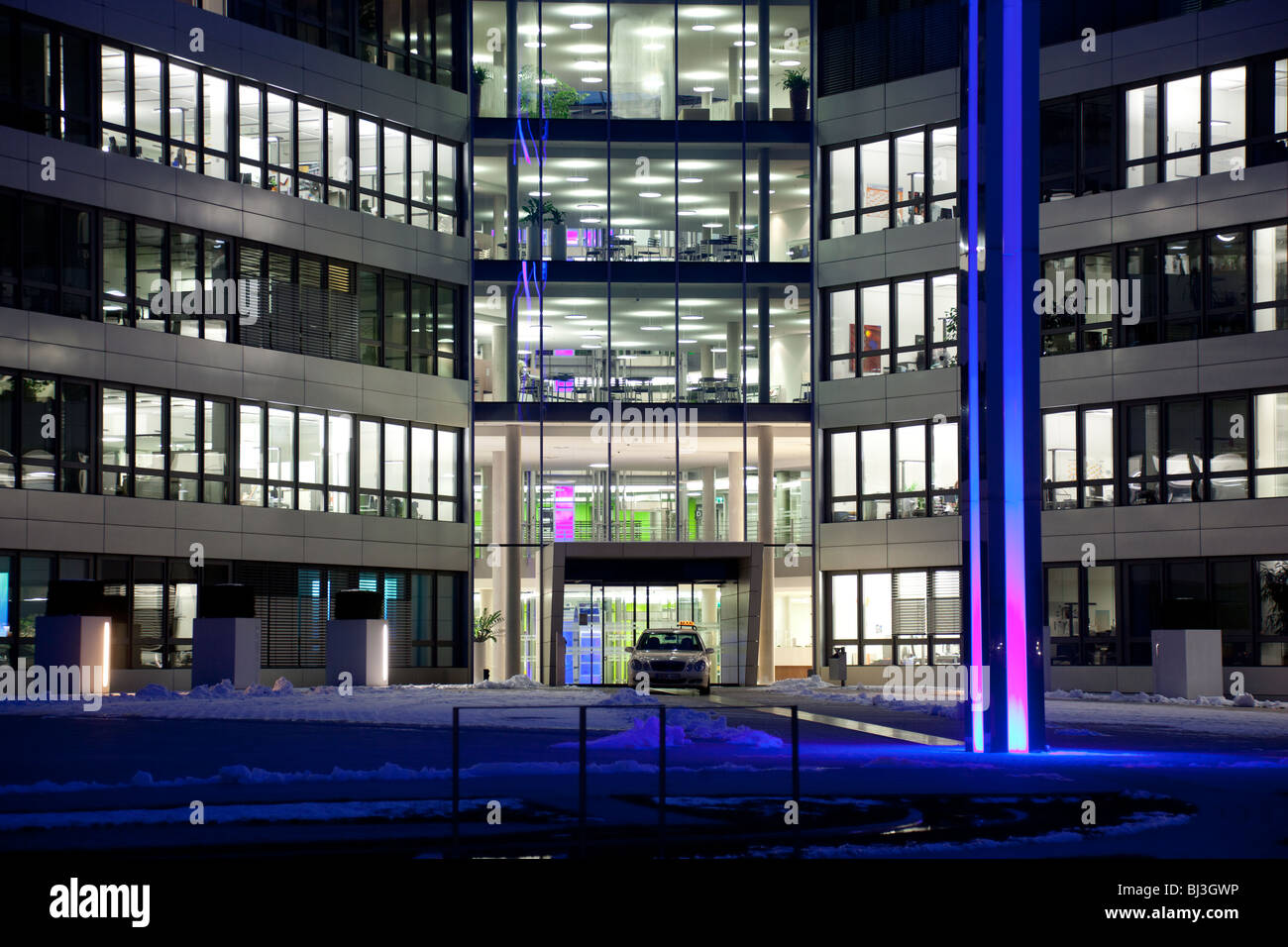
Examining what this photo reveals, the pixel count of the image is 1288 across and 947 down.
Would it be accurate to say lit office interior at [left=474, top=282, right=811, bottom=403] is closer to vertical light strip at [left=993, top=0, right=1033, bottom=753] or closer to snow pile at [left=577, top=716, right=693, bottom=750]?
vertical light strip at [left=993, top=0, right=1033, bottom=753]

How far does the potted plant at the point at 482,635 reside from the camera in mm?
43938

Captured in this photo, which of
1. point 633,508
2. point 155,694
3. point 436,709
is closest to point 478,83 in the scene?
point 633,508

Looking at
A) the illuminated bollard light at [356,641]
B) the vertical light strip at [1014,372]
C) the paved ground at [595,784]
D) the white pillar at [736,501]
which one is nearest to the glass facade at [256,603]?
the illuminated bollard light at [356,641]

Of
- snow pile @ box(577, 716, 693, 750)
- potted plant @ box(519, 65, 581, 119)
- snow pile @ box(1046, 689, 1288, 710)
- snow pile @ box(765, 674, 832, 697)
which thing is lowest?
snow pile @ box(765, 674, 832, 697)

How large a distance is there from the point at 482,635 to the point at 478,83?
628 inches

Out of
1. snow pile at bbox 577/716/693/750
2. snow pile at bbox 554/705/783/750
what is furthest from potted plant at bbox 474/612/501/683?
snow pile at bbox 577/716/693/750

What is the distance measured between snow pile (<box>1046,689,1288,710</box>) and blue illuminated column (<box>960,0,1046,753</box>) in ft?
50.3

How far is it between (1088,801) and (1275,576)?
26.7 m

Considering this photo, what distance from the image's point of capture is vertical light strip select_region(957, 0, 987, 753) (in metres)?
17.5

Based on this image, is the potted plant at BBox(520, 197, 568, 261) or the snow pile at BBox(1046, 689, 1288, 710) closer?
the snow pile at BBox(1046, 689, 1288, 710)

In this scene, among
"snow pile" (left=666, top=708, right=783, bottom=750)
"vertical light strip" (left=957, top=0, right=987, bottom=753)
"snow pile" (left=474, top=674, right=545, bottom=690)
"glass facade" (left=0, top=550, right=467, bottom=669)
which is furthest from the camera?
"snow pile" (left=474, top=674, right=545, bottom=690)

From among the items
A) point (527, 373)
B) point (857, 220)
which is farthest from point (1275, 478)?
point (527, 373)

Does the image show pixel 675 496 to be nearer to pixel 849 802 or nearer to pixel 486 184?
pixel 486 184
